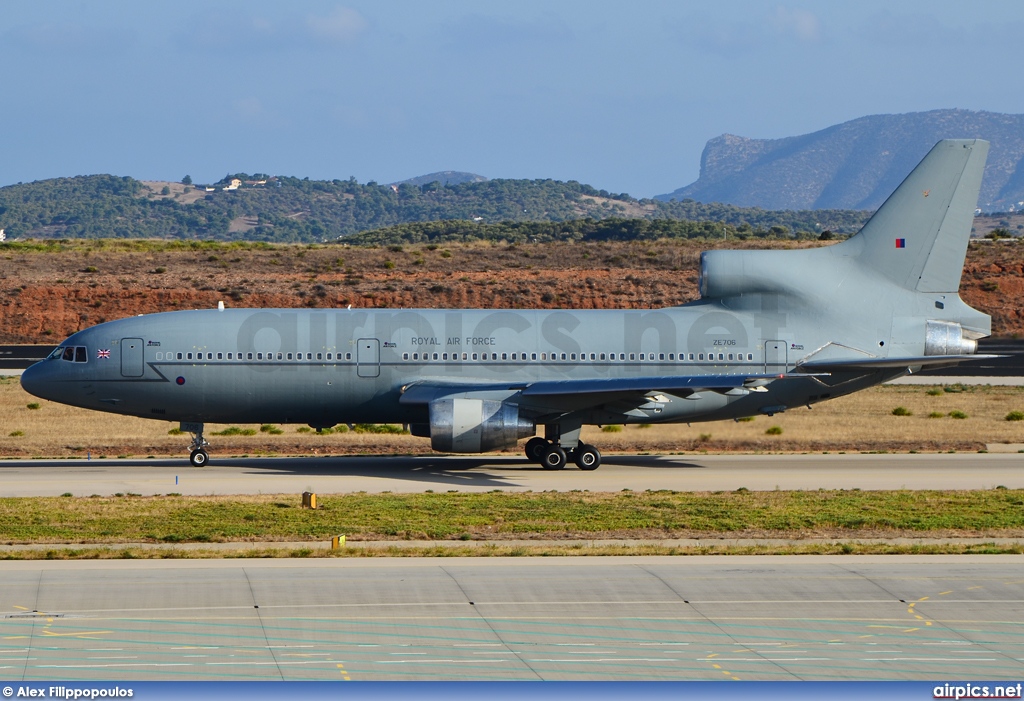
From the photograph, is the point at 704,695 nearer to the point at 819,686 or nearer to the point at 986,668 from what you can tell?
the point at 819,686

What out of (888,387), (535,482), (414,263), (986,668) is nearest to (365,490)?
(535,482)

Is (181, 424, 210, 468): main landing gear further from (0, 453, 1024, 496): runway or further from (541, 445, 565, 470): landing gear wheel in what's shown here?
(541, 445, 565, 470): landing gear wheel

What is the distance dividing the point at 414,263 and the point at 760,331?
231ft

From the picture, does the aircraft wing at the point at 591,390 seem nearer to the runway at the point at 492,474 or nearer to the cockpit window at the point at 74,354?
the runway at the point at 492,474

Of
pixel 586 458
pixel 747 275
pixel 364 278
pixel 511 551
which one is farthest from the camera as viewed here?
pixel 364 278

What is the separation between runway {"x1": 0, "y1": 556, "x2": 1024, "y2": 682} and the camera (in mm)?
14023

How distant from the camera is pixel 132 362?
32875 mm

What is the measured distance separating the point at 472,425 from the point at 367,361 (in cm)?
377

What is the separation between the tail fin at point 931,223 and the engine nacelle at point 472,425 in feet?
38.1

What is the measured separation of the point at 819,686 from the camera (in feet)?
21.7

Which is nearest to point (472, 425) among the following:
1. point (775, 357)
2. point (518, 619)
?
point (775, 357)

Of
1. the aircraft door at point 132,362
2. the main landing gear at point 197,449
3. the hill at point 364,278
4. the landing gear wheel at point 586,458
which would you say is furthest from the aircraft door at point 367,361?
the hill at point 364,278

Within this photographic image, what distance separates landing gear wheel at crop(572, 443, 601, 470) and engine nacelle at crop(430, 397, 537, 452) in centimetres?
243

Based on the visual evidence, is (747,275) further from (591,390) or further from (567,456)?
(567,456)
